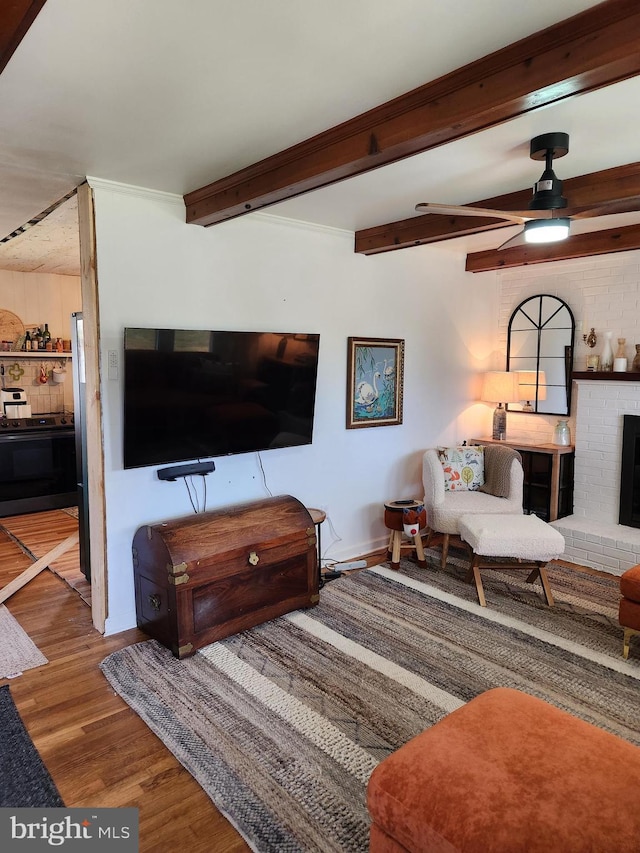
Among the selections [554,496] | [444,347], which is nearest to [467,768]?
[554,496]

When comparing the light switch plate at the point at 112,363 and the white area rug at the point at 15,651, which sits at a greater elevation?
the light switch plate at the point at 112,363

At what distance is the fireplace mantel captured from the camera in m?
4.36

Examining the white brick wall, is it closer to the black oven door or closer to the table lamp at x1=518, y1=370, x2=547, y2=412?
the table lamp at x1=518, y1=370, x2=547, y2=412

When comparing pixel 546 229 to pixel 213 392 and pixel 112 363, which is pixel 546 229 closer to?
pixel 213 392

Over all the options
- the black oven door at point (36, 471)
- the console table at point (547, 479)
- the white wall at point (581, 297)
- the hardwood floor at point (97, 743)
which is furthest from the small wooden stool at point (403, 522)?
the black oven door at point (36, 471)

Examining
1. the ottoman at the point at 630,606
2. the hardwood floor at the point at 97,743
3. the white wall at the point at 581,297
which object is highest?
the white wall at the point at 581,297

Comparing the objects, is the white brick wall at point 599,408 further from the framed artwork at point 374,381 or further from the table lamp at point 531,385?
the framed artwork at point 374,381

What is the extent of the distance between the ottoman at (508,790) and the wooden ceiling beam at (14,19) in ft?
6.90

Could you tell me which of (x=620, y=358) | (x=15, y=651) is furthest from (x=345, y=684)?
(x=620, y=358)

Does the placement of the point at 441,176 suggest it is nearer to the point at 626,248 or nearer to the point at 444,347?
the point at 626,248

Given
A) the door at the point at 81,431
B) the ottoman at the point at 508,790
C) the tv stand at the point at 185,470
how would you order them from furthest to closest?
1. the door at the point at 81,431
2. the tv stand at the point at 185,470
3. the ottoman at the point at 508,790

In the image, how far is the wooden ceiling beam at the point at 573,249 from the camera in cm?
388

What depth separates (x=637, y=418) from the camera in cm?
439

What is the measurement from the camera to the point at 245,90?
1.96m
